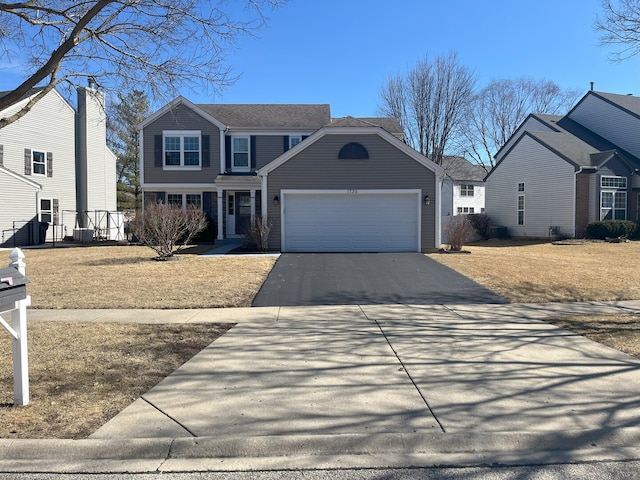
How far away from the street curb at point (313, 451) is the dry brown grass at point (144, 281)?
19.5 feet

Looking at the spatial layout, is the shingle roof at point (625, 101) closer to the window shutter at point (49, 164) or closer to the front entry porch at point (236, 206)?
the front entry porch at point (236, 206)

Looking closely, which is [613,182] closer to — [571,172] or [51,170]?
[571,172]

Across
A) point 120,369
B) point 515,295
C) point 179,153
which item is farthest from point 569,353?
point 179,153

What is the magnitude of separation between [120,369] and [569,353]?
5.76 metres

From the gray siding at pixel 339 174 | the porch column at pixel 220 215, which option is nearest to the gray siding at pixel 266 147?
the porch column at pixel 220 215

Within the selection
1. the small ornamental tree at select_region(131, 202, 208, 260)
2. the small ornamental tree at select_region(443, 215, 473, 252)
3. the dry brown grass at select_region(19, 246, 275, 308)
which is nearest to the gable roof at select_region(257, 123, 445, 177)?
the small ornamental tree at select_region(443, 215, 473, 252)

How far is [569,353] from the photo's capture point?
6.25 meters

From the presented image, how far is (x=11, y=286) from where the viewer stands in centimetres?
435

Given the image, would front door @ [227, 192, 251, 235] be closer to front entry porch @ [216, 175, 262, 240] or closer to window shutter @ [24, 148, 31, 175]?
front entry porch @ [216, 175, 262, 240]

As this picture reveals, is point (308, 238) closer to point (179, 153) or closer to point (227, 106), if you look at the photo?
point (179, 153)

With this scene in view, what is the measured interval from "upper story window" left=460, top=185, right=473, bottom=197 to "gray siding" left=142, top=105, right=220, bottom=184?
30.8m

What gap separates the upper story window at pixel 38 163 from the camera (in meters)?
27.1

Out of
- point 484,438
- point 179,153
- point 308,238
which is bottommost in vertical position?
point 484,438

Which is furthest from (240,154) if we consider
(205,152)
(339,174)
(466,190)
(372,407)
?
(466,190)
